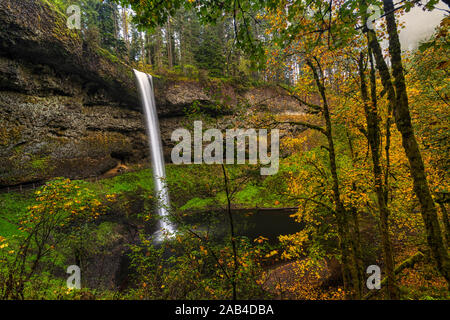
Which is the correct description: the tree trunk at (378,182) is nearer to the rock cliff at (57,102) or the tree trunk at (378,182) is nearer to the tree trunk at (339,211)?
the tree trunk at (339,211)

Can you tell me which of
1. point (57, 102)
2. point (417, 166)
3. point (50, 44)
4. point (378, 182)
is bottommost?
point (378, 182)

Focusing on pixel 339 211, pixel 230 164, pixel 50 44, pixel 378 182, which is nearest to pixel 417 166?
pixel 378 182

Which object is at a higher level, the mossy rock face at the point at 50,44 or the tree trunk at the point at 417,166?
Answer: the mossy rock face at the point at 50,44

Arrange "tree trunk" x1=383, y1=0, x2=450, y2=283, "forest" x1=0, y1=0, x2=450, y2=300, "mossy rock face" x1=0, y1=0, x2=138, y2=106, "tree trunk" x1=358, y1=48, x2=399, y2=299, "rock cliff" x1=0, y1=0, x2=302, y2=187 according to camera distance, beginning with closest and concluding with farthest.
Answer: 1. "tree trunk" x1=383, y1=0, x2=450, y2=283
2. "forest" x1=0, y1=0, x2=450, y2=300
3. "tree trunk" x1=358, y1=48, x2=399, y2=299
4. "mossy rock face" x1=0, y1=0, x2=138, y2=106
5. "rock cliff" x1=0, y1=0, x2=302, y2=187

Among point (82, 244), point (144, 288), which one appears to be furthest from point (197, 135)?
point (82, 244)

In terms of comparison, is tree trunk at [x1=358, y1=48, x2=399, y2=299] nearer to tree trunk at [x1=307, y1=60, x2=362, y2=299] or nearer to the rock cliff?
tree trunk at [x1=307, y1=60, x2=362, y2=299]

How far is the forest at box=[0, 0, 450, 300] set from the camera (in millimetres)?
3057

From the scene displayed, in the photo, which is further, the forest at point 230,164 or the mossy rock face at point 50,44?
the mossy rock face at point 50,44

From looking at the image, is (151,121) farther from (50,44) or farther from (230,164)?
(230,164)

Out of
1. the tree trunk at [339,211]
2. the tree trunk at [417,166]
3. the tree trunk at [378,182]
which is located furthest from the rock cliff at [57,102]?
the tree trunk at [417,166]

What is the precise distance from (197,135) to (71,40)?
18286 mm

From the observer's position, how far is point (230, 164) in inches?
170

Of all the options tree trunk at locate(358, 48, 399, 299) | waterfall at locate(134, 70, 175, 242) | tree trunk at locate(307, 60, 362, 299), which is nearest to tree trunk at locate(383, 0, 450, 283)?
tree trunk at locate(358, 48, 399, 299)

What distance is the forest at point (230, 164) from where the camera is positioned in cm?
306
